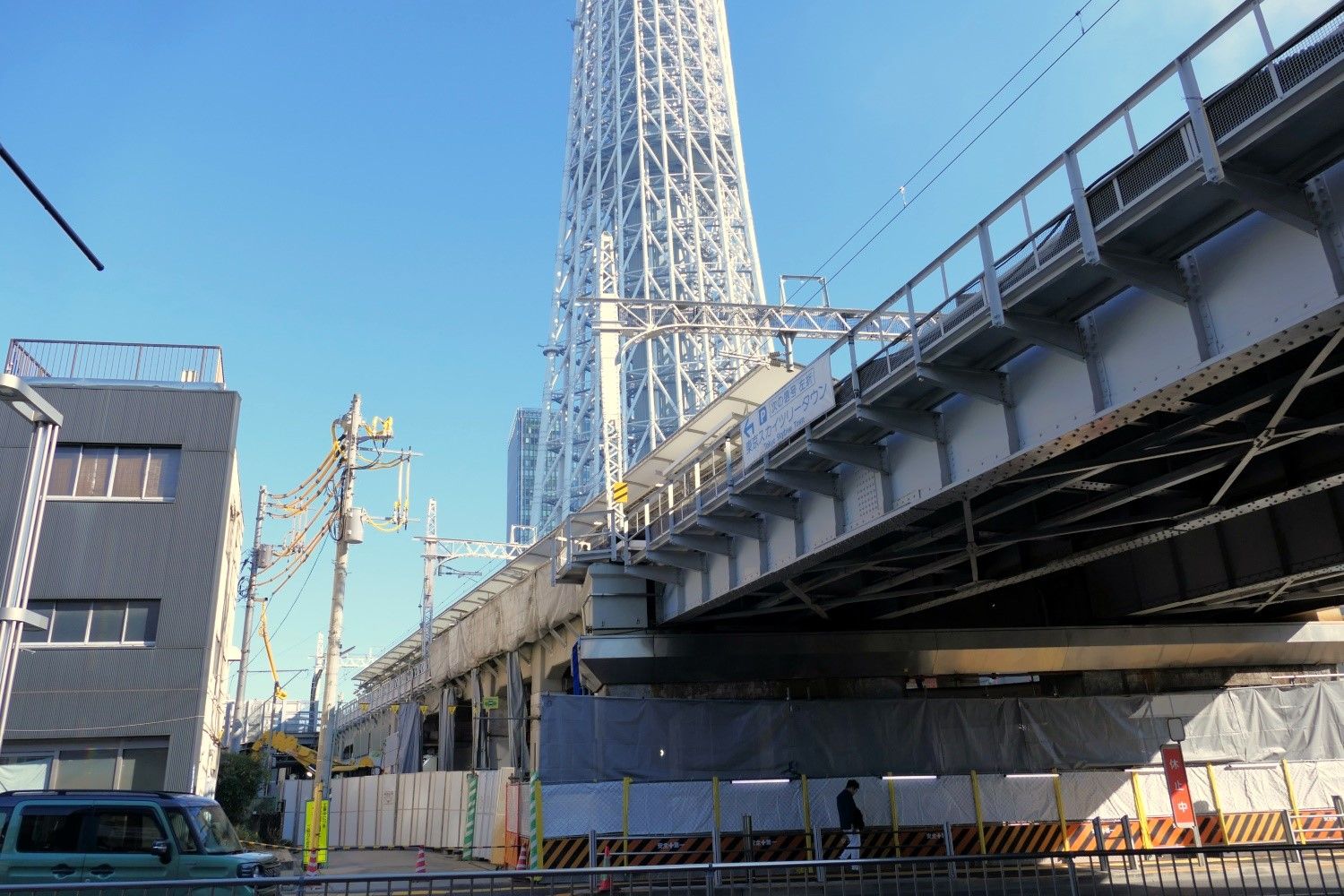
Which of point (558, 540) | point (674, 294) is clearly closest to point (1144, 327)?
point (558, 540)

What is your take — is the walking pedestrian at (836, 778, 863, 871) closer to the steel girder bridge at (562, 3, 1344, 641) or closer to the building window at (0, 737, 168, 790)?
the steel girder bridge at (562, 3, 1344, 641)

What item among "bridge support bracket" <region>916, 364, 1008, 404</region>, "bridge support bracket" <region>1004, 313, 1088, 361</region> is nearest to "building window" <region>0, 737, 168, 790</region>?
"bridge support bracket" <region>916, 364, 1008, 404</region>

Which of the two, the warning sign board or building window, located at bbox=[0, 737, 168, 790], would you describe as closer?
building window, located at bbox=[0, 737, 168, 790]

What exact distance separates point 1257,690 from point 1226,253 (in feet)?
65.3

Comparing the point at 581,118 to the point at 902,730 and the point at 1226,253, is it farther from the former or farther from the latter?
the point at 1226,253

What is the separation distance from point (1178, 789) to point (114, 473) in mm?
24348

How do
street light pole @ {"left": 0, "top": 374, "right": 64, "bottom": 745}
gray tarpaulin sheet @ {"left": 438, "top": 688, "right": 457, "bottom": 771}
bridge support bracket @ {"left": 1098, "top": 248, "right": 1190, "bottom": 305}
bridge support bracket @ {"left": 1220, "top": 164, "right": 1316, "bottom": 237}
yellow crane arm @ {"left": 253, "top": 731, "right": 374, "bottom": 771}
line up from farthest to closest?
yellow crane arm @ {"left": 253, "top": 731, "right": 374, "bottom": 771} → gray tarpaulin sheet @ {"left": 438, "top": 688, "right": 457, "bottom": 771} → street light pole @ {"left": 0, "top": 374, "right": 64, "bottom": 745} → bridge support bracket @ {"left": 1098, "top": 248, "right": 1190, "bottom": 305} → bridge support bracket @ {"left": 1220, "top": 164, "right": 1316, "bottom": 237}

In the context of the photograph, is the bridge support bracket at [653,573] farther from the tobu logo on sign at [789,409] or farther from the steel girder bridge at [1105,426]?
the tobu logo on sign at [789,409]

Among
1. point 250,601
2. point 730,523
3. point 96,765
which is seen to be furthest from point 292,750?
point 730,523

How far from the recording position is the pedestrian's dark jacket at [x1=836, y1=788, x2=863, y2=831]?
1886 centimetres

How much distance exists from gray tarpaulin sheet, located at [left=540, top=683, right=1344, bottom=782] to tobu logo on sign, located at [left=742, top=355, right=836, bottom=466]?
23.3 ft

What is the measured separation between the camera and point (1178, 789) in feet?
65.2

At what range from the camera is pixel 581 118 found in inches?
4188

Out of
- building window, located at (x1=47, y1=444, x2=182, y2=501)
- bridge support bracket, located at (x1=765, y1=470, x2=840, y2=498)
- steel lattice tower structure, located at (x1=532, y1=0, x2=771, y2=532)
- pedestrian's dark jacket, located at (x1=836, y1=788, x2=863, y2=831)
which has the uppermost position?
steel lattice tower structure, located at (x1=532, y1=0, x2=771, y2=532)
